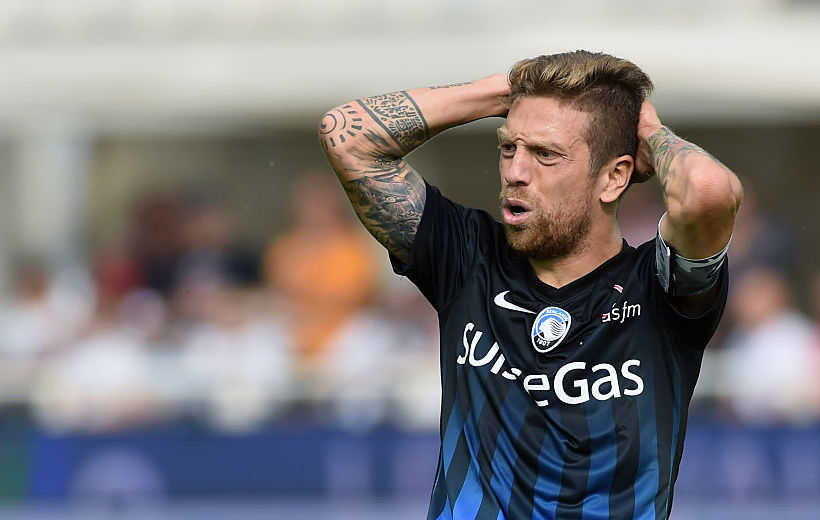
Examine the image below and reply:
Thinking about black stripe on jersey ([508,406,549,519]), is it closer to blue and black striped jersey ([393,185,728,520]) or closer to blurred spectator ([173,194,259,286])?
blue and black striped jersey ([393,185,728,520])

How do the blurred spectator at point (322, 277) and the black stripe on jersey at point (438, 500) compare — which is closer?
the black stripe on jersey at point (438, 500)

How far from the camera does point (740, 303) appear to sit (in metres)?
9.38

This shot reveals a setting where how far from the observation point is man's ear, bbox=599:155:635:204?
13.0 feet

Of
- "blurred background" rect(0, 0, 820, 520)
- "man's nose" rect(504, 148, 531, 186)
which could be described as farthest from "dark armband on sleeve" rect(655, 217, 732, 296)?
"blurred background" rect(0, 0, 820, 520)

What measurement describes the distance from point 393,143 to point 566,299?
76 centimetres

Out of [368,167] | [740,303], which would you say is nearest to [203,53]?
[740,303]

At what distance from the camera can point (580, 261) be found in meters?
4.02

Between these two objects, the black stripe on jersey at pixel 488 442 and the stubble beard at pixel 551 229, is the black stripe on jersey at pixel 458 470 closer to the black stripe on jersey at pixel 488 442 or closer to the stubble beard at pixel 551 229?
the black stripe on jersey at pixel 488 442

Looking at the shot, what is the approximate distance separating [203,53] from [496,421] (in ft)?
30.7

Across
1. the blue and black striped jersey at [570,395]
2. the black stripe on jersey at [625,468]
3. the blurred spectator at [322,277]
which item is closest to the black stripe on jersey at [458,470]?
the blue and black striped jersey at [570,395]

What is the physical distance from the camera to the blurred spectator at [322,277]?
390 inches

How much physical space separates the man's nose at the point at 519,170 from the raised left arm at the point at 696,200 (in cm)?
39

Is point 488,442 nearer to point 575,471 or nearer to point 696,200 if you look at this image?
point 575,471

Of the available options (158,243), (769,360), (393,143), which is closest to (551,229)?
(393,143)
